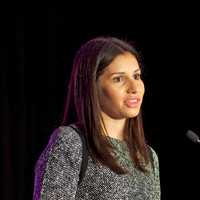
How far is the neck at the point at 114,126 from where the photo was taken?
176 centimetres

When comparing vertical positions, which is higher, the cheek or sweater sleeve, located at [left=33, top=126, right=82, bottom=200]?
the cheek

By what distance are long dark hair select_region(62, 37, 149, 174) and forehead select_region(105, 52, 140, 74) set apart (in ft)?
0.05

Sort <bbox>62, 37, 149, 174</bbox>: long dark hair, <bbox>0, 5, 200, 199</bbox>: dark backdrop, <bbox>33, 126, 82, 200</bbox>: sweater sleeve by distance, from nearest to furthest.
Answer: <bbox>33, 126, 82, 200</bbox>: sweater sleeve < <bbox>62, 37, 149, 174</bbox>: long dark hair < <bbox>0, 5, 200, 199</bbox>: dark backdrop

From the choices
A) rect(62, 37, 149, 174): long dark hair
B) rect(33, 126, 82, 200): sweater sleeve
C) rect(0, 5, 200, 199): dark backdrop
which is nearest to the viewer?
rect(33, 126, 82, 200): sweater sleeve

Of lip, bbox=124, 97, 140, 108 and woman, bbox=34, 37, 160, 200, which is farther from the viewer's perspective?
lip, bbox=124, 97, 140, 108

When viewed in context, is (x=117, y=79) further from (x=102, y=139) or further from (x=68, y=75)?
(x=68, y=75)

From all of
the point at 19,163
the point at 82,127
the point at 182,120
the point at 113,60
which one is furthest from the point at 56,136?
the point at 182,120

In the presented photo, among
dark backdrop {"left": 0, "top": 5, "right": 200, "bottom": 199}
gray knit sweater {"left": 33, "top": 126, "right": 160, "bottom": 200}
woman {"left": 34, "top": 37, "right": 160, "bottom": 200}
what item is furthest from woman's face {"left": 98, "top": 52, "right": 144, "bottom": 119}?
dark backdrop {"left": 0, "top": 5, "right": 200, "bottom": 199}

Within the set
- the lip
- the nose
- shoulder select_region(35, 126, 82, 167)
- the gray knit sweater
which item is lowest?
the gray knit sweater

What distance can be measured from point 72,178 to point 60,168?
0.15 feet

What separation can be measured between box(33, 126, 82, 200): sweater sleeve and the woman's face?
182 millimetres

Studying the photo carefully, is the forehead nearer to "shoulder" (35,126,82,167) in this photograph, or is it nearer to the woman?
the woman

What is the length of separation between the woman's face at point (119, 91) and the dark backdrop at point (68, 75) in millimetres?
1425

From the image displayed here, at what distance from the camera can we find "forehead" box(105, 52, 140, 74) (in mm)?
1756
